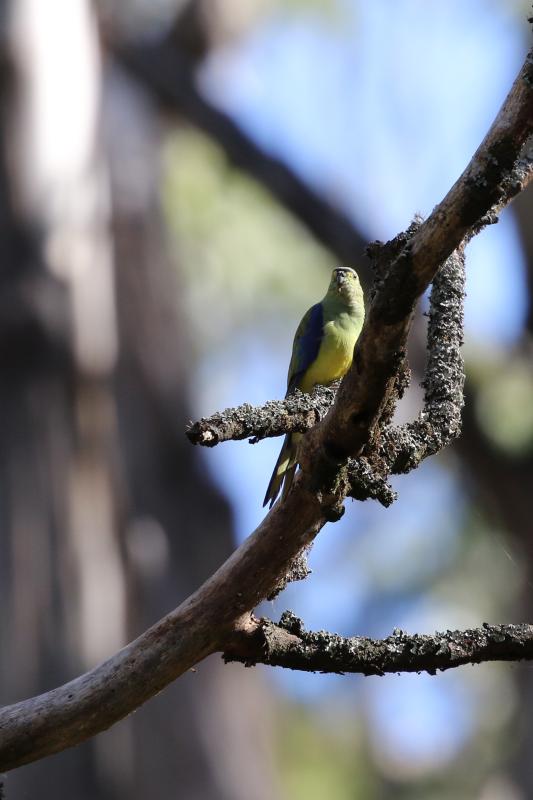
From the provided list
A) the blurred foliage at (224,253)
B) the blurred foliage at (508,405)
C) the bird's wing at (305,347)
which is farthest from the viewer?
the blurred foliage at (224,253)

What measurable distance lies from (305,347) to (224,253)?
8424mm

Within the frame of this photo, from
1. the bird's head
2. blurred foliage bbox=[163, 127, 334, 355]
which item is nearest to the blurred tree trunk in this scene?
blurred foliage bbox=[163, 127, 334, 355]

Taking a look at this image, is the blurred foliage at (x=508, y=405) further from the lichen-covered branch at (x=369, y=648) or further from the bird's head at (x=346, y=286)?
the lichen-covered branch at (x=369, y=648)

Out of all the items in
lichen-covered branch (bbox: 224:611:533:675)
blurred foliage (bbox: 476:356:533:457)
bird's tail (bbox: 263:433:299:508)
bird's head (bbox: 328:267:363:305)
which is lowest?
lichen-covered branch (bbox: 224:611:533:675)

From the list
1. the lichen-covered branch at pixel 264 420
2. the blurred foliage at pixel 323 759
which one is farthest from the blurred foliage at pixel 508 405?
the blurred foliage at pixel 323 759

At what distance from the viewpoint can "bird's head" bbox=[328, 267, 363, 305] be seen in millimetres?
5082

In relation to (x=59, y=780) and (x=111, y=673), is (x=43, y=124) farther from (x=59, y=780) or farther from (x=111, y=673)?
(x=111, y=673)

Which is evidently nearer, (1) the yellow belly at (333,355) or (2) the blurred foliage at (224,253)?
(1) the yellow belly at (333,355)

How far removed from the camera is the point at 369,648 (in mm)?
2670

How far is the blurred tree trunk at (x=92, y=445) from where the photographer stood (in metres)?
7.63

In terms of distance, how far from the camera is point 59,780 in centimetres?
755

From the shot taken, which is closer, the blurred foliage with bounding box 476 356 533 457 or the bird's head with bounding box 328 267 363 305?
the bird's head with bounding box 328 267 363 305

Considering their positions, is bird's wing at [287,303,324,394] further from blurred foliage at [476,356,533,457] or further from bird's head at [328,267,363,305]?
blurred foliage at [476,356,533,457]

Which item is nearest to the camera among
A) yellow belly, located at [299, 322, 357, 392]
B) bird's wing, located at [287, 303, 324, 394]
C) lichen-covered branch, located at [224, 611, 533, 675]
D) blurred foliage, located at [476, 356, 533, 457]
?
lichen-covered branch, located at [224, 611, 533, 675]
